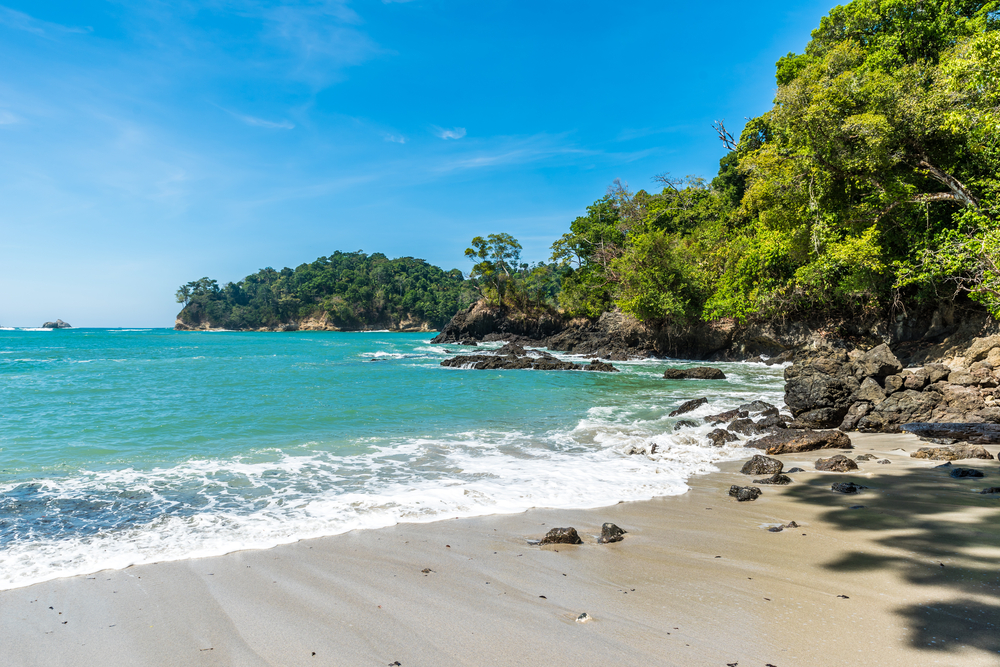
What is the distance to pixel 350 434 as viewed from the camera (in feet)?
33.6

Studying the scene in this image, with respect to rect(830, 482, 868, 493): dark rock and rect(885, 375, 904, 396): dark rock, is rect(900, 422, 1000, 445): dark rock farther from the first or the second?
rect(830, 482, 868, 493): dark rock

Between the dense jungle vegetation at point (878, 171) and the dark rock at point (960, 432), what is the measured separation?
17.6 feet

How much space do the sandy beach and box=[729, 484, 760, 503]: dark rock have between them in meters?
0.49

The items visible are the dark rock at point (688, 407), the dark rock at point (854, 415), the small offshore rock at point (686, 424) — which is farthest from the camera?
the dark rock at point (688, 407)

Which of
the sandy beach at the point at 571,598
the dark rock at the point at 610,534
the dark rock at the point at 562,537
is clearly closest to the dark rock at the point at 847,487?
the sandy beach at the point at 571,598

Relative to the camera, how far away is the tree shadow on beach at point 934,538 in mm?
2740

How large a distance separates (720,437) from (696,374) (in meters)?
12.2

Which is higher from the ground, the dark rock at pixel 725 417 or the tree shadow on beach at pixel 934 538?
the tree shadow on beach at pixel 934 538

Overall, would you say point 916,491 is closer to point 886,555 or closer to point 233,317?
point 886,555

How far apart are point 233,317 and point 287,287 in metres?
15.5

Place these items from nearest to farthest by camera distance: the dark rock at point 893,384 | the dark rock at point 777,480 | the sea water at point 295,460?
the sea water at point 295,460, the dark rock at point 777,480, the dark rock at point 893,384

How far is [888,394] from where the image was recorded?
1036 centimetres

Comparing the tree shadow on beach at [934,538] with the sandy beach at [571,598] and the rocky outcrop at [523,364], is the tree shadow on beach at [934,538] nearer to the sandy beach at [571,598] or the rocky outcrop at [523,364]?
the sandy beach at [571,598]

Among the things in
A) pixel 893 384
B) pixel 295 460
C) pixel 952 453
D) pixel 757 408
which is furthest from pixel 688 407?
pixel 295 460
